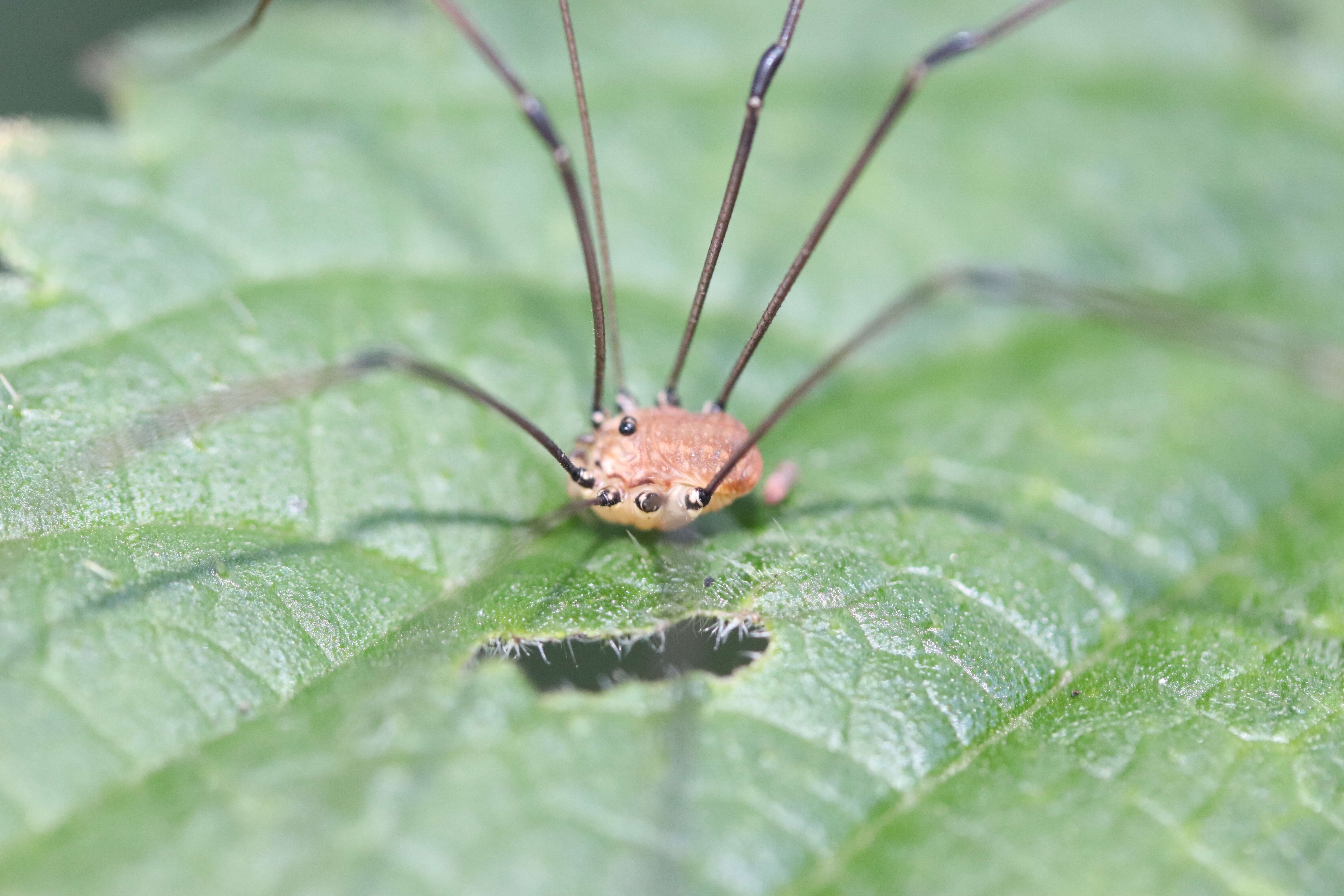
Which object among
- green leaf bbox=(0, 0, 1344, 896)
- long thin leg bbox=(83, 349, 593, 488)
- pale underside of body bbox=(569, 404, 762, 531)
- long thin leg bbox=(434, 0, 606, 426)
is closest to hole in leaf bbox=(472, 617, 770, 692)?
green leaf bbox=(0, 0, 1344, 896)

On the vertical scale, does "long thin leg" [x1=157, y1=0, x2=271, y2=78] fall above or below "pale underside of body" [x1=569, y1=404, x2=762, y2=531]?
above

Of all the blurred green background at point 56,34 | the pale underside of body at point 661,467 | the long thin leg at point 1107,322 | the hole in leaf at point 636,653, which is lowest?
the hole in leaf at point 636,653

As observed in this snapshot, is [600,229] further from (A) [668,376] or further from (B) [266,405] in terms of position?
(B) [266,405]

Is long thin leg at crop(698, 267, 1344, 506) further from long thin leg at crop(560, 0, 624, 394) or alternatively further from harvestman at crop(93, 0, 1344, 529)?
long thin leg at crop(560, 0, 624, 394)

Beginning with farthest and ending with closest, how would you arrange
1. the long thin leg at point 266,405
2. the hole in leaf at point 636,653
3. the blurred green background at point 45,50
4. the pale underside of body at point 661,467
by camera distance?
1. the blurred green background at point 45,50
2. the pale underside of body at point 661,467
3. the long thin leg at point 266,405
4. the hole in leaf at point 636,653

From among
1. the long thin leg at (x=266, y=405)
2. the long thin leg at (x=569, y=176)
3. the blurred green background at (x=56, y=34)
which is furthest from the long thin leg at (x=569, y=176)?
the blurred green background at (x=56, y=34)

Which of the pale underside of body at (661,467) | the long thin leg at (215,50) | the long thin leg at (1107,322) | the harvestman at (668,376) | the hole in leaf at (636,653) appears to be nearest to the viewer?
the hole in leaf at (636,653)

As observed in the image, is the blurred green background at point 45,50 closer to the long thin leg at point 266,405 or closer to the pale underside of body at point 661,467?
the long thin leg at point 266,405

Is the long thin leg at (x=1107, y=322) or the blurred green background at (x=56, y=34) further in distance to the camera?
the blurred green background at (x=56, y=34)

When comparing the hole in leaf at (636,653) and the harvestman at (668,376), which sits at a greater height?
the harvestman at (668,376)
